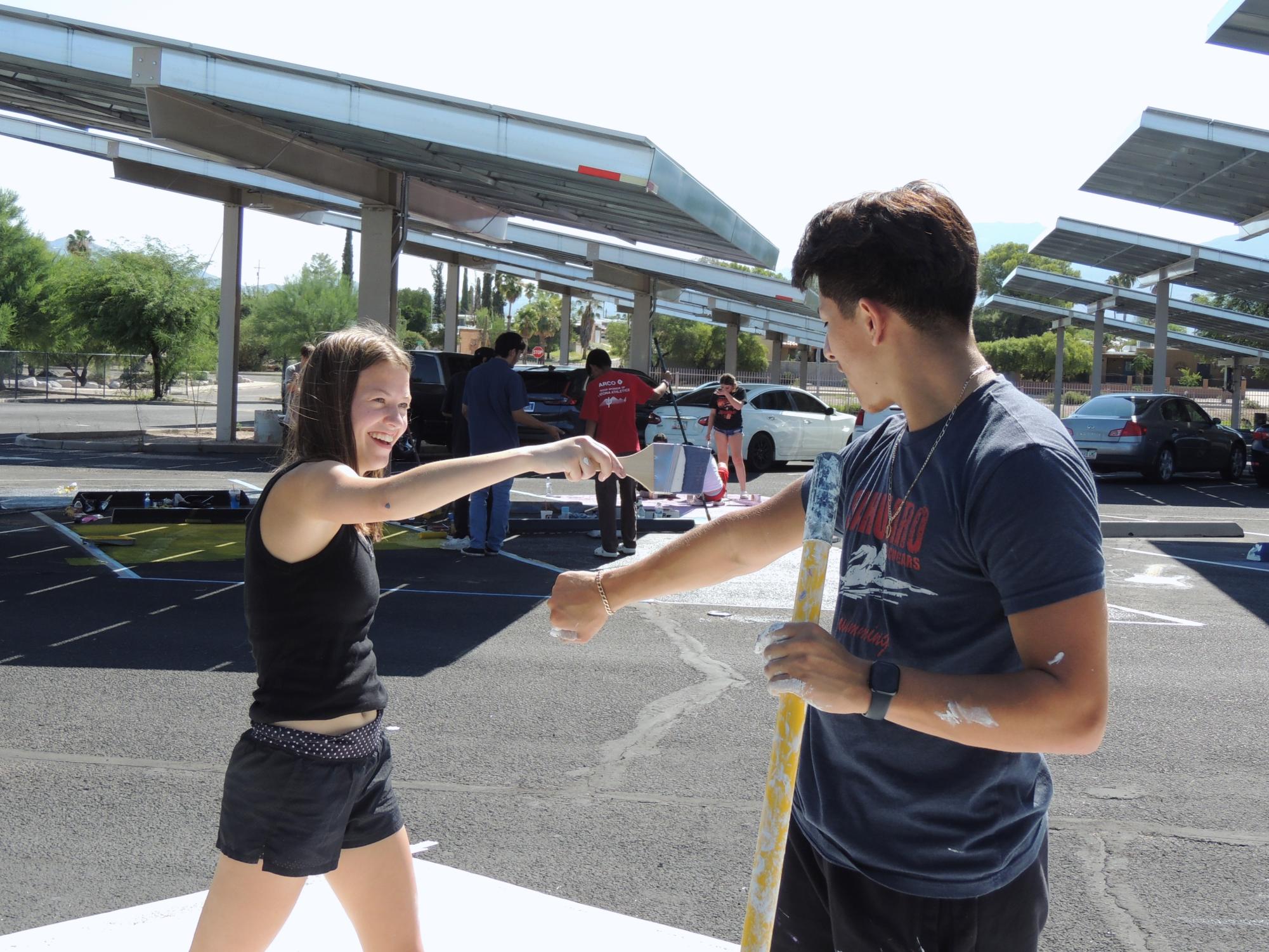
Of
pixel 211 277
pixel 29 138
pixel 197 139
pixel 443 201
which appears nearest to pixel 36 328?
pixel 211 277

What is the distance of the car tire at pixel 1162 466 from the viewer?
21.6m

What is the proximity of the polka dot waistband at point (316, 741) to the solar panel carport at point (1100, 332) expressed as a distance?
3670 centimetres

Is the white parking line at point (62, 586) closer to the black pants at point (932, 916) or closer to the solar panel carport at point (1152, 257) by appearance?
the black pants at point (932, 916)

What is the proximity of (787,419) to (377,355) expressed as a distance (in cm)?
1966

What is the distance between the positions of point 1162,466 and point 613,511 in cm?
1471

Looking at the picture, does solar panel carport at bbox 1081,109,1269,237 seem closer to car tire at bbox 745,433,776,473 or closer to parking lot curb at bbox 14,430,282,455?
car tire at bbox 745,433,776,473

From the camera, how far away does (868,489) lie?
216cm

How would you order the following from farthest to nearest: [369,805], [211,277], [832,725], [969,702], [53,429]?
[211,277]
[53,429]
[369,805]
[832,725]
[969,702]

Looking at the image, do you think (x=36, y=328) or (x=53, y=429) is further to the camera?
(x=36, y=328)

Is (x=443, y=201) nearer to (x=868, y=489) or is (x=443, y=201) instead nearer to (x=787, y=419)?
(x=787, y=419)

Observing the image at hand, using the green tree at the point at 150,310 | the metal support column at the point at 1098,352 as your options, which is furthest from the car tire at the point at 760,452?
the green tree at the point at 150,310

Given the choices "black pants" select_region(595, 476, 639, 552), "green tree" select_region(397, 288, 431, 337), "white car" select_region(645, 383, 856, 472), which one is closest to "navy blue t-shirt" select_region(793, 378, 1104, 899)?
"black pants" select_region(595, 476, 639, 552)

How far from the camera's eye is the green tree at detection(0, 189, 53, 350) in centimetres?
5644

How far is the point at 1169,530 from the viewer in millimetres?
14125
